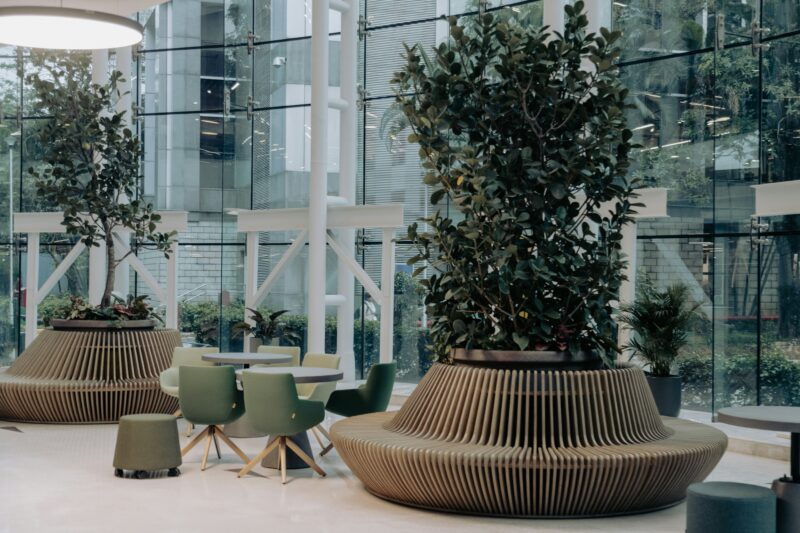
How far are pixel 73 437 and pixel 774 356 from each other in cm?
747

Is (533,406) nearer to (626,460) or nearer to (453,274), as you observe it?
(626,460)

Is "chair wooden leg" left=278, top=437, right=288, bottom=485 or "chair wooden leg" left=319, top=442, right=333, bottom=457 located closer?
"chair wooden leg" left=278, top=437, right=288, bottom=485

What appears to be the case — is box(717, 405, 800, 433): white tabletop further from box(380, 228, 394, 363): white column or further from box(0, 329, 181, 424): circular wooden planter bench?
box(380, 228, 394, 363): white column

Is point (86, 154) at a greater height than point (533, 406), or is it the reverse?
point (86, 154)

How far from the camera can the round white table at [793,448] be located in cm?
586

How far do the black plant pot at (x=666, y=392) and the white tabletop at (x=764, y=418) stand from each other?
4.14 meters

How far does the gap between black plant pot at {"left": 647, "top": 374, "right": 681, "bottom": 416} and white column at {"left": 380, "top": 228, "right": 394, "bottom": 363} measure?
3677 millimetres

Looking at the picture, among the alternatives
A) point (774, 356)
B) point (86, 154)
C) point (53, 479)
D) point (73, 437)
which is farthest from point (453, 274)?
point (86, 154)

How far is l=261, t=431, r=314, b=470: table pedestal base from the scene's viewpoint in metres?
8.48

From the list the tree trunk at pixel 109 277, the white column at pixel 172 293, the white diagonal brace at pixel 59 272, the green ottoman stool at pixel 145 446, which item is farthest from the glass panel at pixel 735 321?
the white diagonal brace at pixel 59 272

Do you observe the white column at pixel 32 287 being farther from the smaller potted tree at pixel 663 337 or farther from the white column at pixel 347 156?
the smaller potted tree at pixel 663 337

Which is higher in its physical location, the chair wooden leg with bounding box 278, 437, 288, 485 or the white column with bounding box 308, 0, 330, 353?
the white column with bounding box 308, 0, 330, 353

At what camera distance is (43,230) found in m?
16.0

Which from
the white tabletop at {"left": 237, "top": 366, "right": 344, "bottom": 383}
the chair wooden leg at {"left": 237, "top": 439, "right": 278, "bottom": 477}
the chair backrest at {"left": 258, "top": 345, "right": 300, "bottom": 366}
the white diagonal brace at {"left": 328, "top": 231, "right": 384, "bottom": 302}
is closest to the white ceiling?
the white diagonal brace at {"left": 328, "top": 231, "right": 384, "bottom": 302}
